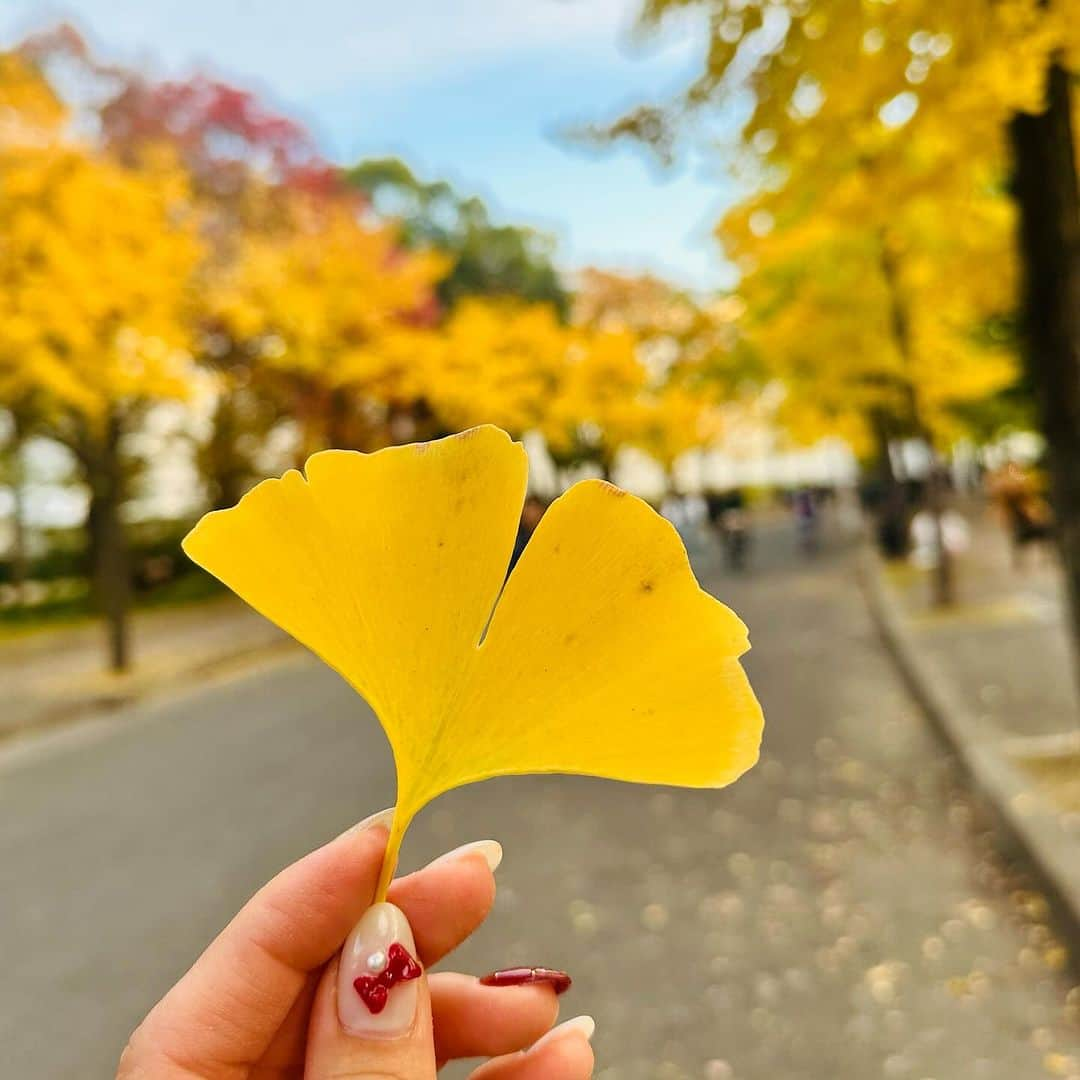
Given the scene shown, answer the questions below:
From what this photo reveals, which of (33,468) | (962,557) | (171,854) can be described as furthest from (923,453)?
(33,468)

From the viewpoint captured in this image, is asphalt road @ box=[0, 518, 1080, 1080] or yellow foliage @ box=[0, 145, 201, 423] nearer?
asphalt road @ box=[0, 518, 1080, 1080]

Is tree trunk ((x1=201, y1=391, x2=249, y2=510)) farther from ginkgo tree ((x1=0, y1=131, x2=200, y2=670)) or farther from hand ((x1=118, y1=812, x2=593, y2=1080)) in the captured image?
hand ((x1=118, y1=812, x2=593, y2=1080))

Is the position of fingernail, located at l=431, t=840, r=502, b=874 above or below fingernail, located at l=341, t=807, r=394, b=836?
below

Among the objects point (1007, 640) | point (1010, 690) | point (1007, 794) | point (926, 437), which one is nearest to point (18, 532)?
point (926, 437)

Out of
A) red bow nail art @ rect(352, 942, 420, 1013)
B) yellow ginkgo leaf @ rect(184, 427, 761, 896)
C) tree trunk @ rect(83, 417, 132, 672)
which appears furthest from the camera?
tree trunk @ rect(83, 417, 132, 672)

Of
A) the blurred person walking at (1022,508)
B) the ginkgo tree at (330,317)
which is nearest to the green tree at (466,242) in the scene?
the ginkgo tree at (330,317)

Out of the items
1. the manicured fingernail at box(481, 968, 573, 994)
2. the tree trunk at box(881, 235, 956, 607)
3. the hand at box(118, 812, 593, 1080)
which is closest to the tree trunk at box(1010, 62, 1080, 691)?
the manicured fingernail at box(481, 968, 573, 994)

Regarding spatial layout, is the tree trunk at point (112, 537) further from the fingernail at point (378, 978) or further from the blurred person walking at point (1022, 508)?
the fingernail at point (378, 978)
